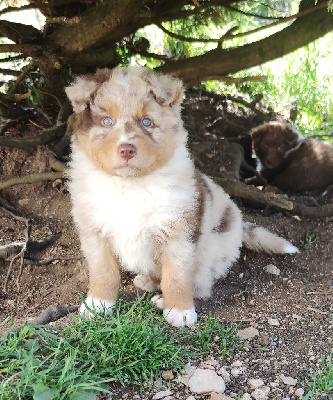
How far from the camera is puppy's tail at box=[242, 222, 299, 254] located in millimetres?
4543

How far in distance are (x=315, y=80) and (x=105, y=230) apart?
5900mm

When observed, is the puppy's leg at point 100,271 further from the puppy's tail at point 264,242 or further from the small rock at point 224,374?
the puppy's tail at point 264,242

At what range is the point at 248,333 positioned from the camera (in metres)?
3.29

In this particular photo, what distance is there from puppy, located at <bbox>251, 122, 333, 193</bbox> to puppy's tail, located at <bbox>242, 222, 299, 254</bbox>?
2.30m

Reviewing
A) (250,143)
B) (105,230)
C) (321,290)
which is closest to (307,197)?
(250,143)

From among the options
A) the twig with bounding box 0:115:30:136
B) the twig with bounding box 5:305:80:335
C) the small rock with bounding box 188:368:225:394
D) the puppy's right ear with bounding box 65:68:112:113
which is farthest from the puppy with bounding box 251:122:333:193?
the small rock with bounding box 188:368:225:394

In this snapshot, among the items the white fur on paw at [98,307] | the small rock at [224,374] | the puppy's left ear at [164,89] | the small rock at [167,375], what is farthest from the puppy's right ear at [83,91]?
the small rock at [224,374]

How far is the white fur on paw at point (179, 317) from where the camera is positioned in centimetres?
333

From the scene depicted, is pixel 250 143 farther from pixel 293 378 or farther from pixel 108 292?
pixel 293 378

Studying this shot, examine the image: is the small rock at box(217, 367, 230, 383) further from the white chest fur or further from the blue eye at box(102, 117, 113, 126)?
the blue eye at box(102, 117, 113, 126)

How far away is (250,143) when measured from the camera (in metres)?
7.21

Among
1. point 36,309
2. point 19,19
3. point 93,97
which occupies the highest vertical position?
point 19,19

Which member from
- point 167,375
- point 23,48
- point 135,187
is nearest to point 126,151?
point 135,187

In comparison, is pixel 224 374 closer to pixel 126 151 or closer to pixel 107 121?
pixel 126 151
